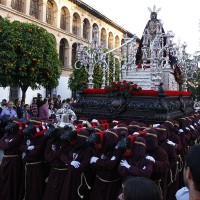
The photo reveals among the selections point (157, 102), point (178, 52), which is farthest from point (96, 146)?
point (178, 52)

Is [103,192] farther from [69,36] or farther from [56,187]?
[69,36]

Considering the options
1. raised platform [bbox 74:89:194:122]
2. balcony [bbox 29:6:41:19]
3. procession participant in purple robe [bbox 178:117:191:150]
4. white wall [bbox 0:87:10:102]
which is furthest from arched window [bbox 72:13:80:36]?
procession participant in purple robe [bbox 178:117:191:150]

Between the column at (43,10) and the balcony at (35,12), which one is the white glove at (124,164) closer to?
the balcony at (35,12)

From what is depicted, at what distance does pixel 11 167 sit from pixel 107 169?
217 centimetres

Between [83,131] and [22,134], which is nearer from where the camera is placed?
[83,131]

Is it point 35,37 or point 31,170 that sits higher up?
point 35,37

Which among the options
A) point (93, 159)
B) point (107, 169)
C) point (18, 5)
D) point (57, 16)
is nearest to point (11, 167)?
point (93, 159)

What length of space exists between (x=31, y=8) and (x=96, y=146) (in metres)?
23.6

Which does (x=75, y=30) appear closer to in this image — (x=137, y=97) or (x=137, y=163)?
(x=137, y=97)

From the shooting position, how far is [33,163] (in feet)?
17.0

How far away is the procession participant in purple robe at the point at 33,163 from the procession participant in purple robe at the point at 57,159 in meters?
0.28

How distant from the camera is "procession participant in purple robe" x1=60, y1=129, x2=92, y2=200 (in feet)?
14.7

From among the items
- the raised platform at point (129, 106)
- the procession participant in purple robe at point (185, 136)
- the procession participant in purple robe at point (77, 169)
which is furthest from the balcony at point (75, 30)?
the procession participant in purple robe at point (77, 169)

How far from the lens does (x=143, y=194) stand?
196cm
